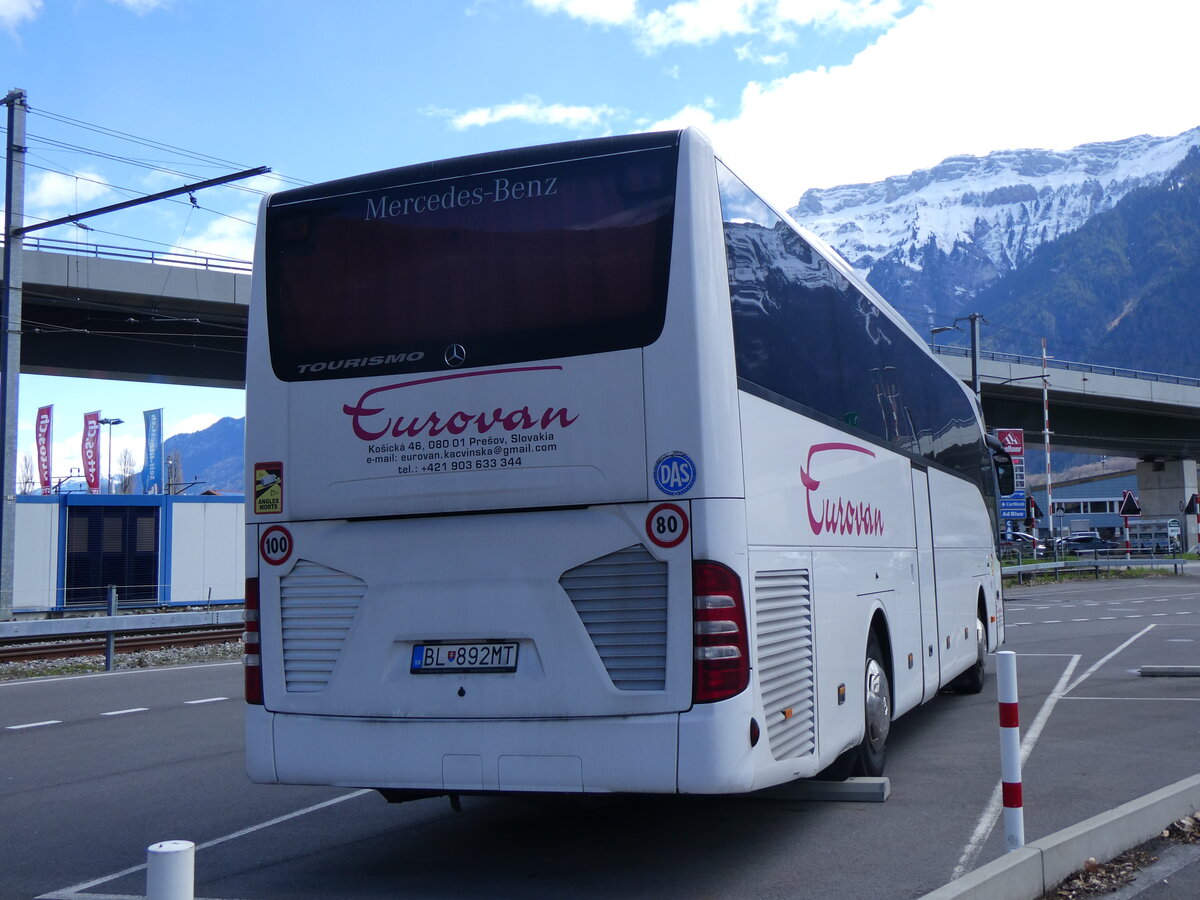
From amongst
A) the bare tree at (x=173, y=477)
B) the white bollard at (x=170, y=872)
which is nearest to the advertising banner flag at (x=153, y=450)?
the bare tree at (x=173, y=477)

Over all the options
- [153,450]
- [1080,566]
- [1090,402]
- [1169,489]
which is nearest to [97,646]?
[1080,566]

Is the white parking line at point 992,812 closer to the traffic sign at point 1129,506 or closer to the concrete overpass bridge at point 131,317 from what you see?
the concrete overpass bridge at point 131,317

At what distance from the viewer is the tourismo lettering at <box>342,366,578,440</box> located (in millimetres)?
5855

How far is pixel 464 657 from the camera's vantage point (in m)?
5.91

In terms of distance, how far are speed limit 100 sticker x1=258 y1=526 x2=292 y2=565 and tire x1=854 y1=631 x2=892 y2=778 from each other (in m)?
3.49

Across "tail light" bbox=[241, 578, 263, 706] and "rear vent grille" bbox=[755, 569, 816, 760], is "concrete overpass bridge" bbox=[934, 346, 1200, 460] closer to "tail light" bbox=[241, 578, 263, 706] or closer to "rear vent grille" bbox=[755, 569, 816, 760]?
"rear vent grille" bbox=[755, 569, 816, 760]

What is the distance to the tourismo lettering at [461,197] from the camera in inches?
241

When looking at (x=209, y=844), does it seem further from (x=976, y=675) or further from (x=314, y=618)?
(x=976, y=675)

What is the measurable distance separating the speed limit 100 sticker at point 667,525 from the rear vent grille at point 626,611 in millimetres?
88

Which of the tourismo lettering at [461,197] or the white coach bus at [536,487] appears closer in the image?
the white coach bus at [536,487]

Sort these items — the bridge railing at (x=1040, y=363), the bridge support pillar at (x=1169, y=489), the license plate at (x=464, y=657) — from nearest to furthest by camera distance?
the license plate at (x=464, y=657) → the bridge railing at (x=1040, y=363) → the bridge support pillar at (x=1169, y=489)

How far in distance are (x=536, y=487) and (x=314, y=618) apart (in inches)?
53.8

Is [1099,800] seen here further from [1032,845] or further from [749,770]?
[749,770]

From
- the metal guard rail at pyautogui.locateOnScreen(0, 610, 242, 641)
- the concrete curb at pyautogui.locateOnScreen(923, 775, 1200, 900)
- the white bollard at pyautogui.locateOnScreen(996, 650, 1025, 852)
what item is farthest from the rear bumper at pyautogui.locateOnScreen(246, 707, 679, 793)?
the metal guard rail at pyautogui.locateOnScreen(0, 610, 242, 641)
